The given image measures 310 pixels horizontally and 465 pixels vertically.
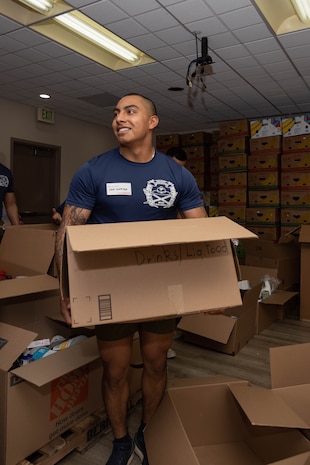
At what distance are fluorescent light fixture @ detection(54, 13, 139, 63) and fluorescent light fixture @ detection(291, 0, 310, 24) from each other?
4.78 feet

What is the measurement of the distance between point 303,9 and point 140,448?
3138 millimetres

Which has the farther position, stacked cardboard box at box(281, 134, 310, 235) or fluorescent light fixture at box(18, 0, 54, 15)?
stacked cardboard box at box(281, 134, 310, 235)

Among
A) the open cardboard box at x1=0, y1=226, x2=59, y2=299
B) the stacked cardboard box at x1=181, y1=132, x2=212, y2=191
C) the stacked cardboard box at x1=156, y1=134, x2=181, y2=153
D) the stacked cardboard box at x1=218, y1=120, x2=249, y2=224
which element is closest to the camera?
the open cardboard box at x1=0, y1=226, x2=59, y2=299

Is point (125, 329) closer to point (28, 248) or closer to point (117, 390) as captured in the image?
point (117, 390)

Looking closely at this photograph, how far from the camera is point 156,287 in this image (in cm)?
112

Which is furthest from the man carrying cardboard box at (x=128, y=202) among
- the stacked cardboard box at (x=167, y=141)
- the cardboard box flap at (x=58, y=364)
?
the stacked cardboard box at (x=167, y=141)

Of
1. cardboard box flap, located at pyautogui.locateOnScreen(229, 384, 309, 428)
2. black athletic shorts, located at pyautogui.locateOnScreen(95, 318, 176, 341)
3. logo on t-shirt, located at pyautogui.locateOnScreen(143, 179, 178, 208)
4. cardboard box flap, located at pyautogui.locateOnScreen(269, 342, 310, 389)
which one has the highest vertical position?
logo on t-shirt, located at pyautogui.locateOnScreen(143, 179, 178, 208)

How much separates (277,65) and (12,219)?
9.71ft

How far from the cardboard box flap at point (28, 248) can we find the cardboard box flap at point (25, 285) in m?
0.37

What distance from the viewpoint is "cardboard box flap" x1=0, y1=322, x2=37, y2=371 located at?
4.72 feet

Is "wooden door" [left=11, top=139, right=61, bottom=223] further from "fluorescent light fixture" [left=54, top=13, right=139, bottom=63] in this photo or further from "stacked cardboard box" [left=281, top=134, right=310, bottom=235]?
"stacked cardboard box" [left=281, top=134, right=310, bottom=235]

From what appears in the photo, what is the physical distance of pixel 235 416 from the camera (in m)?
1.53

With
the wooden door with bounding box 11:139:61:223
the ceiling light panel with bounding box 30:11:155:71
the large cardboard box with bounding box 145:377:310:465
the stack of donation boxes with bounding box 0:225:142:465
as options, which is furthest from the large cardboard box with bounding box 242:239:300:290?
the wooden door with bounding box 11:139:61:223

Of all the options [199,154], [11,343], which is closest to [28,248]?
[11,343]
